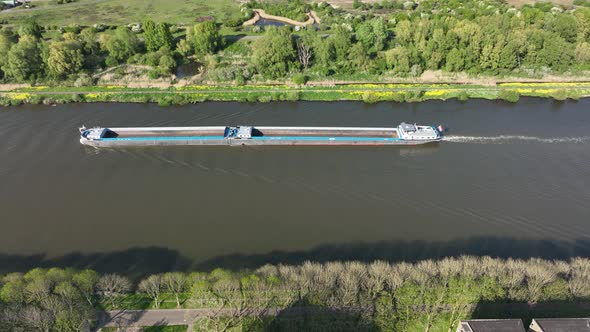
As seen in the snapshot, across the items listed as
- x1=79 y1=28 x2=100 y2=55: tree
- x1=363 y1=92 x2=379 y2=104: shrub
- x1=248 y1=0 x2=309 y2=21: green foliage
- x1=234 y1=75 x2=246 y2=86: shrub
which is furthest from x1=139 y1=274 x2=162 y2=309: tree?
x1=248 y1=0 x2=309 y2=21: green foliage

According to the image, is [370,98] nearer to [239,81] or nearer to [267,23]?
[239,81]

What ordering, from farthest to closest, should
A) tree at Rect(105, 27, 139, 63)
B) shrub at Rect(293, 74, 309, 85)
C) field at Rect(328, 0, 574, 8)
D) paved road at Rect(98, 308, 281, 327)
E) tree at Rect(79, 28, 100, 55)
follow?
field at Rect(328, 0, 574, 8)
tree at Rect(79, 28, 100, 55)
tree at Rect(105, 27, 139, 63)
shrub at Rect(293, 74, 309, 85)
paved road at Rect(98, 308, 281, 327)

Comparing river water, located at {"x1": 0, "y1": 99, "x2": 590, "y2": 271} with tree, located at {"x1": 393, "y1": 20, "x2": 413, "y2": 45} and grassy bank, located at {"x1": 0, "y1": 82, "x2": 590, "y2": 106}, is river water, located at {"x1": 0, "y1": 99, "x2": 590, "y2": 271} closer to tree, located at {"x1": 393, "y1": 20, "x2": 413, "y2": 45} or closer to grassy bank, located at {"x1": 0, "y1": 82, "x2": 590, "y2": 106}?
grassy bank, located at {"x1": 0, "y1": 82, "x2": 590, "y2": 106}

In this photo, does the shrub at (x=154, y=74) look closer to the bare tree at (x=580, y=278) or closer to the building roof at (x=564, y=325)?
the building roof at (x=564, y=325)

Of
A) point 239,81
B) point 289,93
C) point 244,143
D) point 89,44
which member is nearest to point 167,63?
point 239,81

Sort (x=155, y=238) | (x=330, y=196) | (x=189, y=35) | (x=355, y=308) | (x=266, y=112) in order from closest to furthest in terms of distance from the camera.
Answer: (x=355, y=308), (x=155, y=238), (x=330, y=196), (x=266, y=112), (x=189, y=35)

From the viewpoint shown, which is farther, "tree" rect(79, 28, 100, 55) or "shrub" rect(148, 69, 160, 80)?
"tree" rect(79, 28, 100, 55)

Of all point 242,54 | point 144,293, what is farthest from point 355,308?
point 242,54

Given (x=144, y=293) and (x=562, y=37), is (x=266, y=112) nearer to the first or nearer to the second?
(x=144, y=293)
